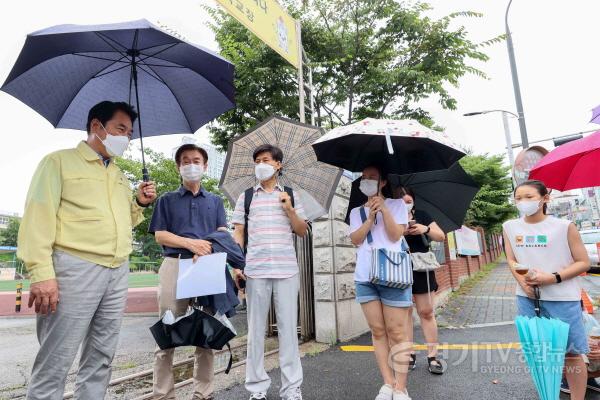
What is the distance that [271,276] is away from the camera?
299 cm

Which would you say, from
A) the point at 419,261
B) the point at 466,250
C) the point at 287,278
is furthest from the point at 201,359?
Answer: the point at 466,250

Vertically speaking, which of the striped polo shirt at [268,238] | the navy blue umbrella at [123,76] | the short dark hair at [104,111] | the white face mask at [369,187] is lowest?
the striped polo shirt at [268,238]

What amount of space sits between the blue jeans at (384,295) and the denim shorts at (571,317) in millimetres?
943

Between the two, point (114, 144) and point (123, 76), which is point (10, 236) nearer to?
point (123, 76)

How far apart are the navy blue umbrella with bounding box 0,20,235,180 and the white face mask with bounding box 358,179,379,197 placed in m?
1.38

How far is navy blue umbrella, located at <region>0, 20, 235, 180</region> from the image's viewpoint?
2.39 metres

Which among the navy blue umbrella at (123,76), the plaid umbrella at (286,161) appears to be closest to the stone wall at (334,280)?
the plaid umbrella at (286,161)

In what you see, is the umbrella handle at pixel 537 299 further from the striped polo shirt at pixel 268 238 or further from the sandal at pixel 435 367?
the striped polo shirt at pixel 268 238

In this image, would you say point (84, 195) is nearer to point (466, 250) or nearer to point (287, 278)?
point (287, 278)

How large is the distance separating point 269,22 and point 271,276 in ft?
11.7

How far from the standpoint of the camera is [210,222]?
10.1ft

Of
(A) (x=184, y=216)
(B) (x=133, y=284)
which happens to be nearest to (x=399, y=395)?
(A) (x=184, y=216)

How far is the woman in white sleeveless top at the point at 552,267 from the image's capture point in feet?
8.45

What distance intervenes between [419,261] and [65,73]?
11.6 ft
